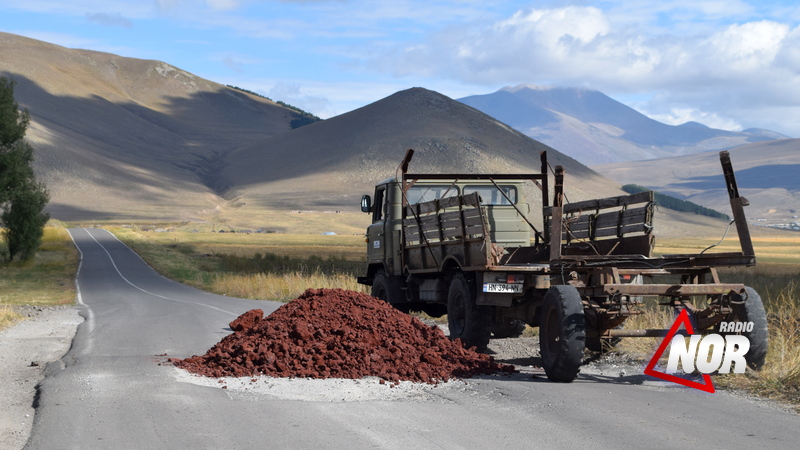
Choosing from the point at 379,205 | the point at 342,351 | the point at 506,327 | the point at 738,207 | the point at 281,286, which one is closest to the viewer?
the point at 738,207

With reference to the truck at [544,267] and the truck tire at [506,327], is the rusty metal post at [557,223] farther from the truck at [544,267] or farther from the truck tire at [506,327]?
the truck tire at [506,327]

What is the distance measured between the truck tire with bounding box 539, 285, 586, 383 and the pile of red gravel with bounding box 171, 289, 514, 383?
1055 mm

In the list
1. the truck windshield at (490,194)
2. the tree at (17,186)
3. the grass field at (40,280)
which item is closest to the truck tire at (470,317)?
the truck windshield at (490,194)

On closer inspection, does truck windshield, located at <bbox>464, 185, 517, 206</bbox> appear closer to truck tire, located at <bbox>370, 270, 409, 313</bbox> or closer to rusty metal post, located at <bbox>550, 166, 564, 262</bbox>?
truck tire, located at <bbox>370, 270, 409, 313</bbox>

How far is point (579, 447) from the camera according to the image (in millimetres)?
6961

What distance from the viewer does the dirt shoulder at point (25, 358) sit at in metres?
7.99

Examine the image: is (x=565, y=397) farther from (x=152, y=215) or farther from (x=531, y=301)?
(x=152, y=215)

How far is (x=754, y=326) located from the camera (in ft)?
32.3

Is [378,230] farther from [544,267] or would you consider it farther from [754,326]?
[754,326]

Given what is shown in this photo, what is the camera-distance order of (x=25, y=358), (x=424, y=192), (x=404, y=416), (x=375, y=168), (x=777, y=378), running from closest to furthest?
1. (x=404, y=416)
2. (x=777, y=378)
3. (x=25, y=358)
4. (x=424, y=192)
5. (x=375, y=168)

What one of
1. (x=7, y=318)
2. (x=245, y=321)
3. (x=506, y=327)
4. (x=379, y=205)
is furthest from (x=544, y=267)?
(x=7, y=318)

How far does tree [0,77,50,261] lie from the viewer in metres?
42.9

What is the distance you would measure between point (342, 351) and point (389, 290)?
4.75 metres

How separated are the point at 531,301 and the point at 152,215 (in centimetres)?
14496
